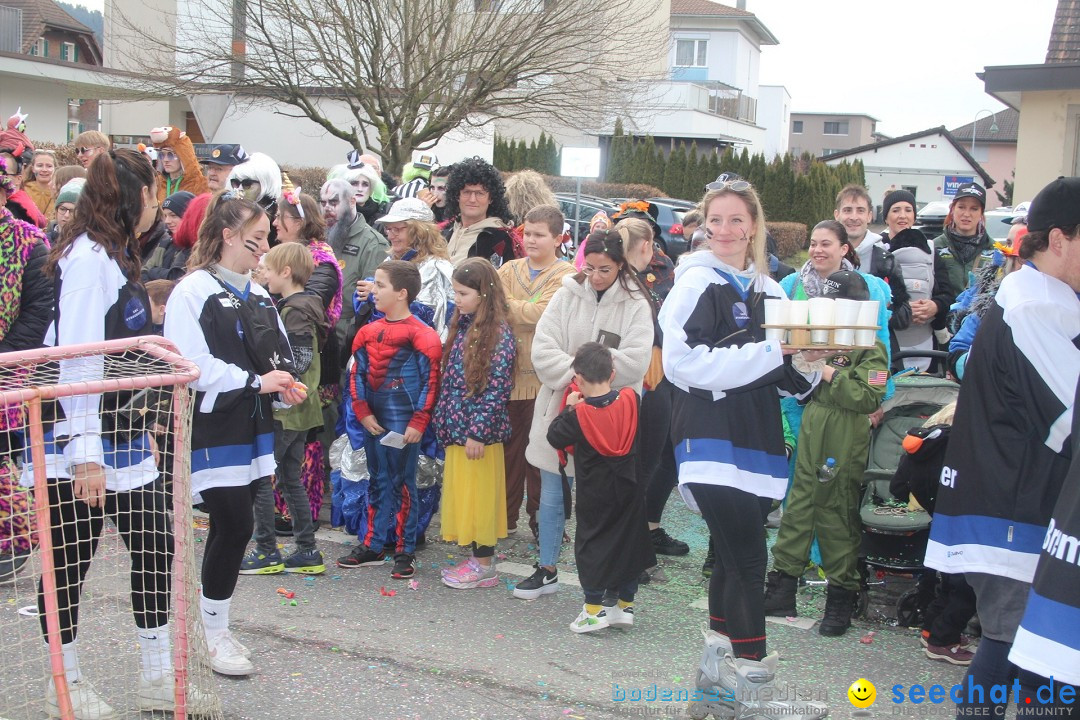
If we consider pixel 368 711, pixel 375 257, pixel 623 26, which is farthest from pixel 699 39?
pixel 368 711

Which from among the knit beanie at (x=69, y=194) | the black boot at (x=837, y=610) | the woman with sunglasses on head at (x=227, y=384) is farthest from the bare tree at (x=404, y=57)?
the black boot at (x=837, y=610)

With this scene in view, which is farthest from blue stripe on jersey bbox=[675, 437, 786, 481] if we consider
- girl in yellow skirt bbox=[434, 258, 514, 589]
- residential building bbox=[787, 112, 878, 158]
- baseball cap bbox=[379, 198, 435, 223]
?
residential building bbox=[787, 112, 878, 158]

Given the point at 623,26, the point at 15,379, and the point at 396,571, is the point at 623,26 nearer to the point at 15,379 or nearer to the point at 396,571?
the point at 396,571

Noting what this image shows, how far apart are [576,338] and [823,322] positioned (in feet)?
6.22

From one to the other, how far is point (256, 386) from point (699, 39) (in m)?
51.7

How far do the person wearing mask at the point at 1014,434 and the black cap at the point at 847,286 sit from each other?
1.37m

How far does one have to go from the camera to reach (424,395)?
18.7 ft

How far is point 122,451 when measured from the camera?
3740 millimetres

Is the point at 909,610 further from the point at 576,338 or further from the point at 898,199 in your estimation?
the point at 898,199

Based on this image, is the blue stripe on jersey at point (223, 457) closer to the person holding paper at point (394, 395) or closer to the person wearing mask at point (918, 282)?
the person holding paper at point (394, 395)

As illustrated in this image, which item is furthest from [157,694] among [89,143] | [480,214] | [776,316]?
[89,143]

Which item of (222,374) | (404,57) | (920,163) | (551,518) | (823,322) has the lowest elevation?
(551,518)

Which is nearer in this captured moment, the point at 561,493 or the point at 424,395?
the point at 561,493

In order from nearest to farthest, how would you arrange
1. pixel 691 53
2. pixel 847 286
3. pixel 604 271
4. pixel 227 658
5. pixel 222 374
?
1. pixel 222 374
2. pixel 227 658
3. pixel 847 286
4. pixel 604 271
5. pixel 691 53
